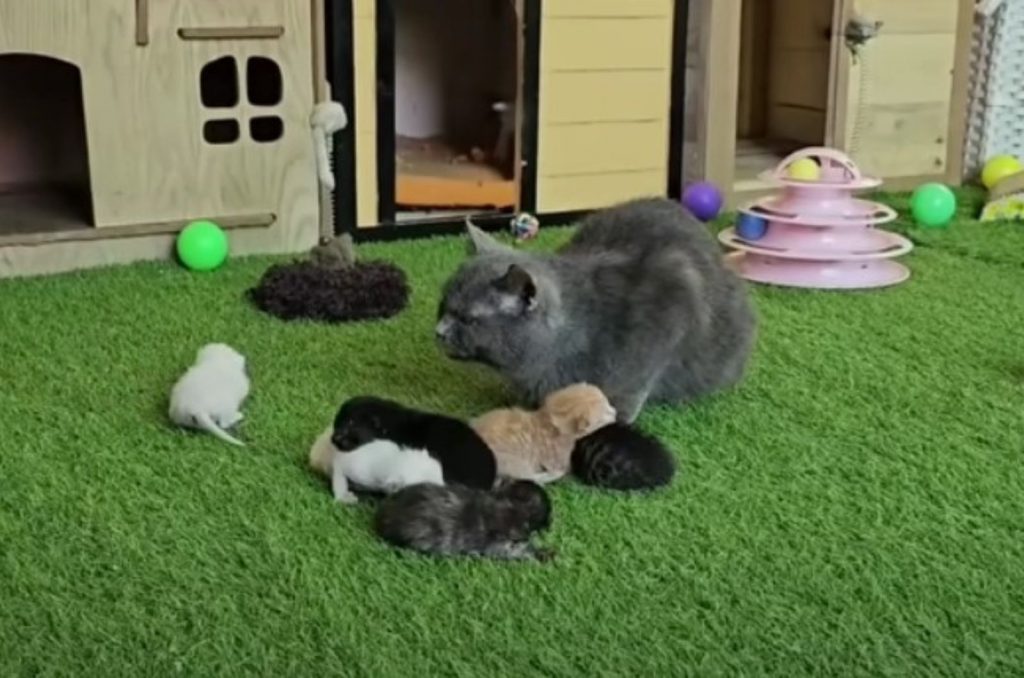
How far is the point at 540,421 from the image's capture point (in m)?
1.42

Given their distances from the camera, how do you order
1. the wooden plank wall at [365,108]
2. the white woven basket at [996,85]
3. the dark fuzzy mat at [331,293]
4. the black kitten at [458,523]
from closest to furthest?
1. the black kitten at [458,523]
2. the dark fuzzy mat at [331,293]
3. the wooden plank wall at [365,108]
4. the white woven basket at [996,85]

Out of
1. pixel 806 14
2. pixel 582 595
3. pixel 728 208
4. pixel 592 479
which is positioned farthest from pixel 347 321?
pixel 806 14

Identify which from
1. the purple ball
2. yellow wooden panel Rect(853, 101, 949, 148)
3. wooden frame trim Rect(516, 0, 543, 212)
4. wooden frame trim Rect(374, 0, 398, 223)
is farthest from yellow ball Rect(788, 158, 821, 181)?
wooden frame trim Rect(374, 0, 398, 223)

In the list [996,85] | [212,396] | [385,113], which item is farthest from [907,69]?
[212,396]

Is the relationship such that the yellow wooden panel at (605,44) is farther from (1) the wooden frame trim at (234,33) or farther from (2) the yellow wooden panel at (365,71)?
(1) the wooden frame trim at (234,33)

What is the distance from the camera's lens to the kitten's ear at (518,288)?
1.43m

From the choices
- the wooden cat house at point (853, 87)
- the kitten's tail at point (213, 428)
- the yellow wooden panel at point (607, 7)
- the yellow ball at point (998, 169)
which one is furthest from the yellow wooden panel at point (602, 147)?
the kitten's tail at point (213, 428)

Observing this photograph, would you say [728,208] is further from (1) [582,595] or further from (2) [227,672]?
(2) [227,672]

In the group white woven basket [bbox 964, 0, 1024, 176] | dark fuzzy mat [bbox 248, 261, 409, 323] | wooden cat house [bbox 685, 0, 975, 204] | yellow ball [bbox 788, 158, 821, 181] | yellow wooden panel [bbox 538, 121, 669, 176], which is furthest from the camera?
white woven basket [bbox 964, 0, 1024, 176]

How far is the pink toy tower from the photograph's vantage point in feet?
7.57

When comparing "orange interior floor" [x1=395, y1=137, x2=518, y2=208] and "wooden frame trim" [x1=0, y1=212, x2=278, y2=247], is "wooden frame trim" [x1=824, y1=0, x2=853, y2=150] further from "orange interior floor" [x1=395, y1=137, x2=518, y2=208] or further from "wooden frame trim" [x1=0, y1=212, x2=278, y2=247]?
"wooden frame trim" [x1=0, y1=212, x2=278, y2=247]

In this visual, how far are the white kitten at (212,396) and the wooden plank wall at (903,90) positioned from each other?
199cm

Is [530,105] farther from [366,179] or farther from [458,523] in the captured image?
[458,523]

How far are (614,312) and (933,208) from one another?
59.0 inches
